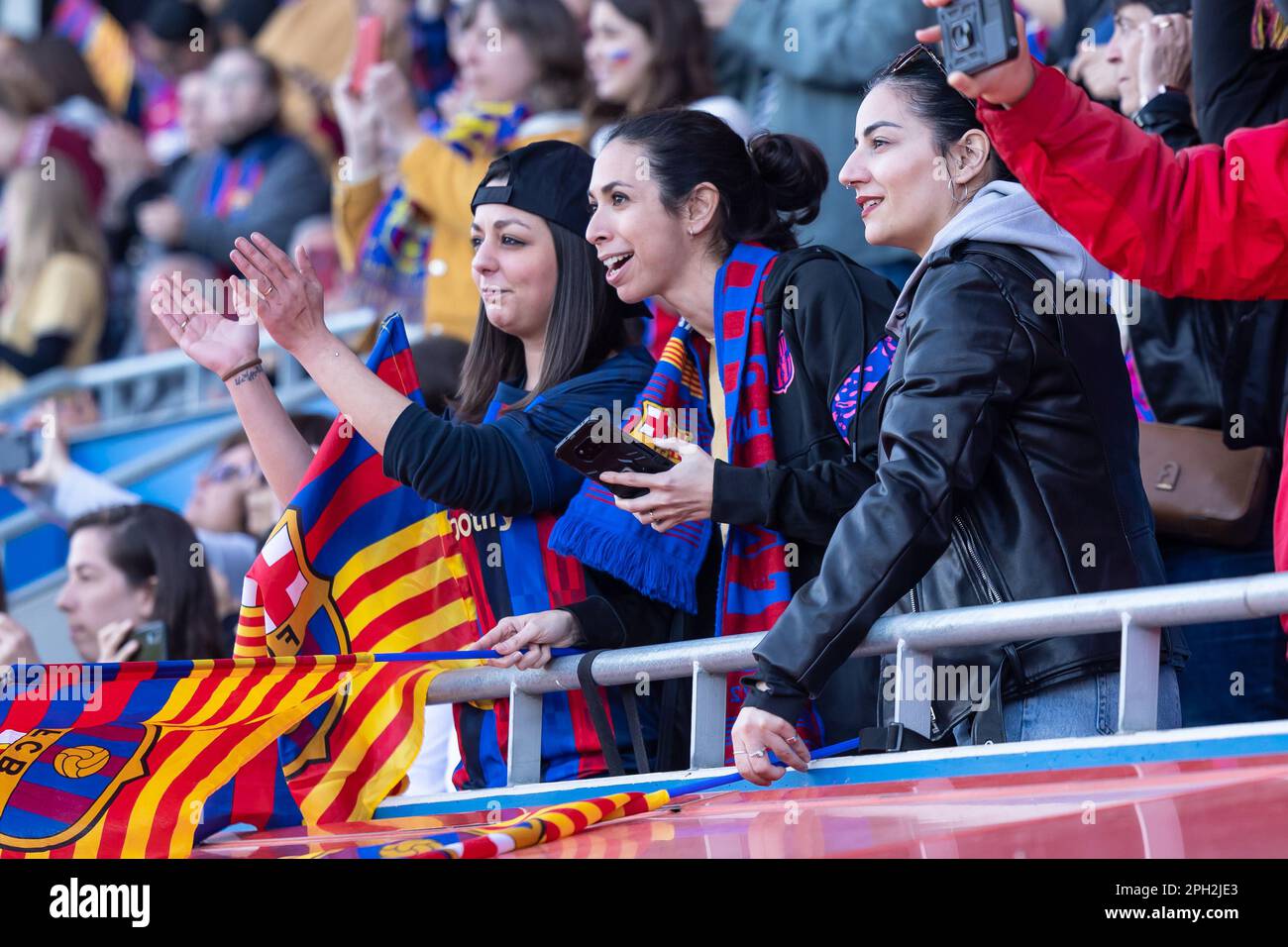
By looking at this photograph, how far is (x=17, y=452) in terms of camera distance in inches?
281

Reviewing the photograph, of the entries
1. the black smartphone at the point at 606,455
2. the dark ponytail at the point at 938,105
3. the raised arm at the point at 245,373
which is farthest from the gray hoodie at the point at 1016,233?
the raised arm at the point at 245,373

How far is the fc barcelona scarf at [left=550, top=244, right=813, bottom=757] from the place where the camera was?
3.84 m

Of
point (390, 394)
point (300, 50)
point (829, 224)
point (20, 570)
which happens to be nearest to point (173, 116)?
point (300, 50)

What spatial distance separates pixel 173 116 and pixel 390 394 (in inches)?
278

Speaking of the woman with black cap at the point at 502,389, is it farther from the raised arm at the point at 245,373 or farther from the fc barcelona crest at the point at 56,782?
the fc barcelona crest at the point at 56,782

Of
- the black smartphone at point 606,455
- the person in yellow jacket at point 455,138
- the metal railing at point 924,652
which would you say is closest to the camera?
the metal railing at point 924,652

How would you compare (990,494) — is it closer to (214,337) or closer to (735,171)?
(735,171)

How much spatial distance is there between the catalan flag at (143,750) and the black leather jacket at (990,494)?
1138 millimetres

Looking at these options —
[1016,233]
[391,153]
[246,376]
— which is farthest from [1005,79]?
[391,153]

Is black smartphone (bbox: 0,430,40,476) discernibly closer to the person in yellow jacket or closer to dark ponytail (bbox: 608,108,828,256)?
the person in yellow jacket

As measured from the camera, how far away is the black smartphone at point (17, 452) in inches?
278

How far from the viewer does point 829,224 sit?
571 cm

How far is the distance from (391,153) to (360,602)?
9.41 feet
